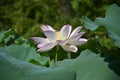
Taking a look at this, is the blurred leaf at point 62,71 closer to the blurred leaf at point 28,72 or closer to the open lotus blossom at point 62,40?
the blurred leaf at point 28,72

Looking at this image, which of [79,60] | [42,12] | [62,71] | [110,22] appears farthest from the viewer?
[42,12]

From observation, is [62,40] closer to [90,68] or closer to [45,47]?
[45,47]

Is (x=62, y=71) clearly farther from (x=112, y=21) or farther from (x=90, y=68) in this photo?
(x=112, y=21)

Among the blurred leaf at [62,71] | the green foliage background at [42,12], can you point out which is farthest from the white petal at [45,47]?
the green foliage background at [42,12]

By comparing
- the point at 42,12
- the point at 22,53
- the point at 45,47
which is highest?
the point at 45,47

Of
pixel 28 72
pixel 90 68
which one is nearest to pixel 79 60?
pixel 90 68

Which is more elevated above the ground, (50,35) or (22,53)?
(50,35)

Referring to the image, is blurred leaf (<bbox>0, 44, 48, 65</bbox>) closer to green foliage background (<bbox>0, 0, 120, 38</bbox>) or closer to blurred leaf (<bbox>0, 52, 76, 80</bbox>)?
blurred leaf (<bbox>0, 52, 76, 80</bbox>)

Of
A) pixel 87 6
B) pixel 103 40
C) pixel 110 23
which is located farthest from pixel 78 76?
pixel 87 6

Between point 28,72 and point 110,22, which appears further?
point 110,22

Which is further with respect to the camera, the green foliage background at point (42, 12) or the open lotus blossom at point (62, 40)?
the green foliage background at point (42, 12)

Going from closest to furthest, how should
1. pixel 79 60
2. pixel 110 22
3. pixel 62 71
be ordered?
pixel 62 71
pixel 79 60
pixel 110 22

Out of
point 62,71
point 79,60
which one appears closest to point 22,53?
point 79,60
